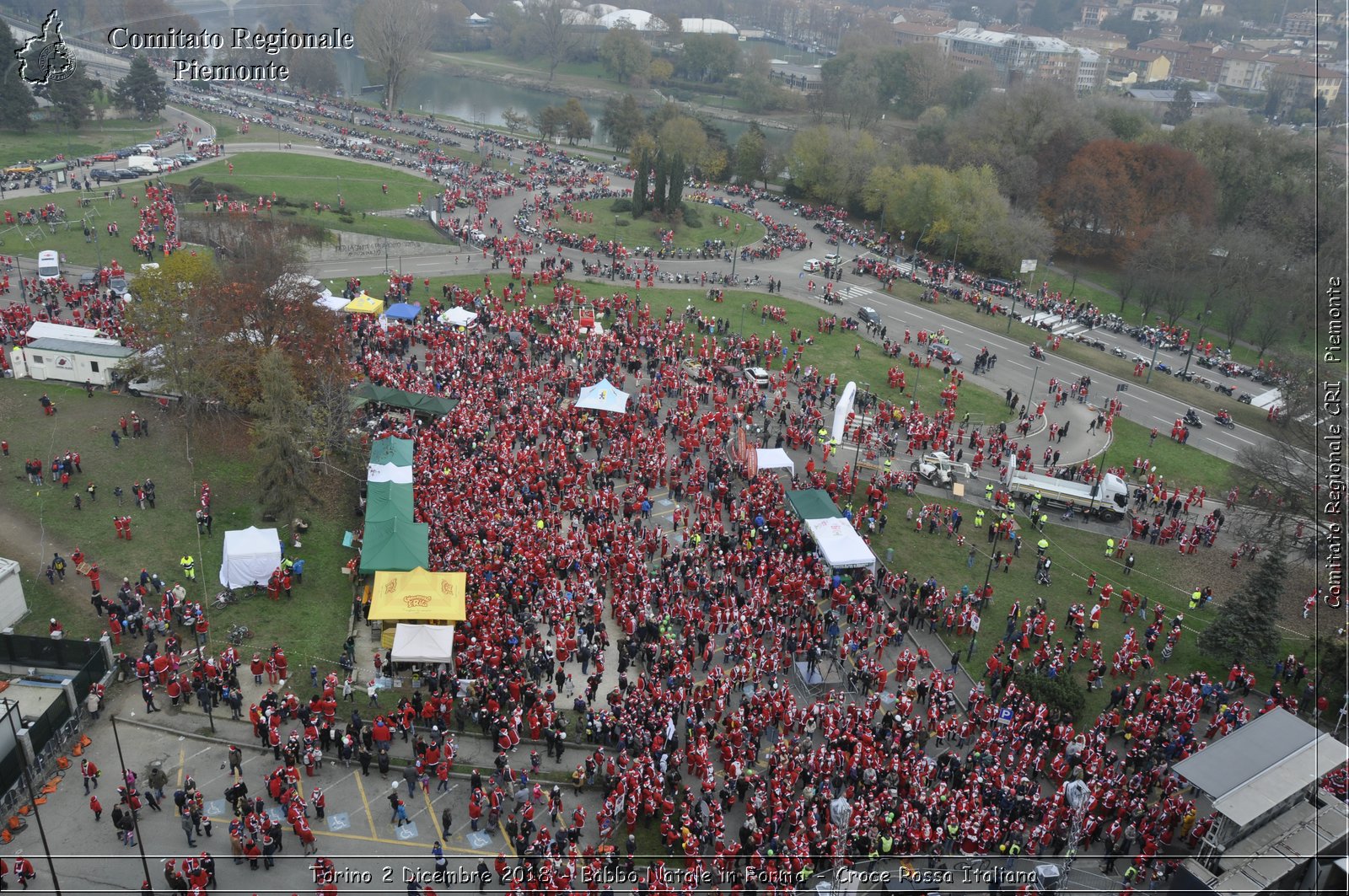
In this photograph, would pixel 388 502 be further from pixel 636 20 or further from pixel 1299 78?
pixel 636 20

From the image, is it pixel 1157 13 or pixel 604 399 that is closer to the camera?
pixel 604 399

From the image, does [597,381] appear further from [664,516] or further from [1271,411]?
[1271,411]

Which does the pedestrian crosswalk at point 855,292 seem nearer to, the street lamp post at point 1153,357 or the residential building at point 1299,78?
the street lamp post at point 1153,357

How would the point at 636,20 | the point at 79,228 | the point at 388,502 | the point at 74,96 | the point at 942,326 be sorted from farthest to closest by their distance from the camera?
the point at 636,20
the point at 74,96
the point at 79,228
the point at 942,326
the point at 388,502

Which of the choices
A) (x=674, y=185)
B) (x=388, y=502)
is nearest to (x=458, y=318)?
(x=388, y=502)

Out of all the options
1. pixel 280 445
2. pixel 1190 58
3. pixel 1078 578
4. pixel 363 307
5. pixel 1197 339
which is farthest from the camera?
pixel 1190 58

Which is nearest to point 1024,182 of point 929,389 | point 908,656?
point 929,389

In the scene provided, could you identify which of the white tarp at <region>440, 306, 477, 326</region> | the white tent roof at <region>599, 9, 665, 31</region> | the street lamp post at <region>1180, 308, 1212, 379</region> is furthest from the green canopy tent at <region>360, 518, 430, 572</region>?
the white tent roof at <region>599, 9, 665, 31</region>
